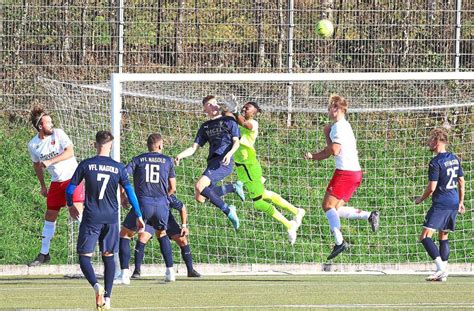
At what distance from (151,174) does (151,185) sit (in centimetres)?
14

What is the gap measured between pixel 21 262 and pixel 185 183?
3.08m

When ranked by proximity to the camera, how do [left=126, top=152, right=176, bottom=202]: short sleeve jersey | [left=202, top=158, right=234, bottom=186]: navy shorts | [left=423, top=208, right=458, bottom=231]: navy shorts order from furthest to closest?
[left=202, top=158, right=234, bottom=186]: navy shorts → [left=423, top=208, right=458, bottom=231]: navy shorts → [left=126, top=152, right=176, bottom=202]: short sleeve jersey

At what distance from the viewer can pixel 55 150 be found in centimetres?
1591

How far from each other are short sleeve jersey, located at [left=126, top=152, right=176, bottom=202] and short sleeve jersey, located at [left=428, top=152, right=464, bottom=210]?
328 cm

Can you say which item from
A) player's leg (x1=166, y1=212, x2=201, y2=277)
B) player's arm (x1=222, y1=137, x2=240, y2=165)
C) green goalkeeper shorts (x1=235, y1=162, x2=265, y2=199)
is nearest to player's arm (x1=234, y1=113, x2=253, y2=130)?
player's arm (x1=222, y1=137, x2=240, y2=165)

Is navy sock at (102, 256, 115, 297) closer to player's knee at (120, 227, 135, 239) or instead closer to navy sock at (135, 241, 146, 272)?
player's knee at (120, 227, 135, 239)

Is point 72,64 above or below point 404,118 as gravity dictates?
above

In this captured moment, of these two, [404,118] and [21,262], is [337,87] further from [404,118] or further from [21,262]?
[21,262]

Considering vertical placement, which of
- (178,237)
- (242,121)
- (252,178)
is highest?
(242,121)

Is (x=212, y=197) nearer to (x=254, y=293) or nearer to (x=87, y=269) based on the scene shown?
(x=254, y=293)

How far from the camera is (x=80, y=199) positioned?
52.1 ft

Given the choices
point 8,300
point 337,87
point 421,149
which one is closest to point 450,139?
point 421,149

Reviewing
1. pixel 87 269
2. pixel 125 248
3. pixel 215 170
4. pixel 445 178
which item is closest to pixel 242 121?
pixel 215 170

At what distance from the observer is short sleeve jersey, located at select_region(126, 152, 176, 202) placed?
1491 cm
